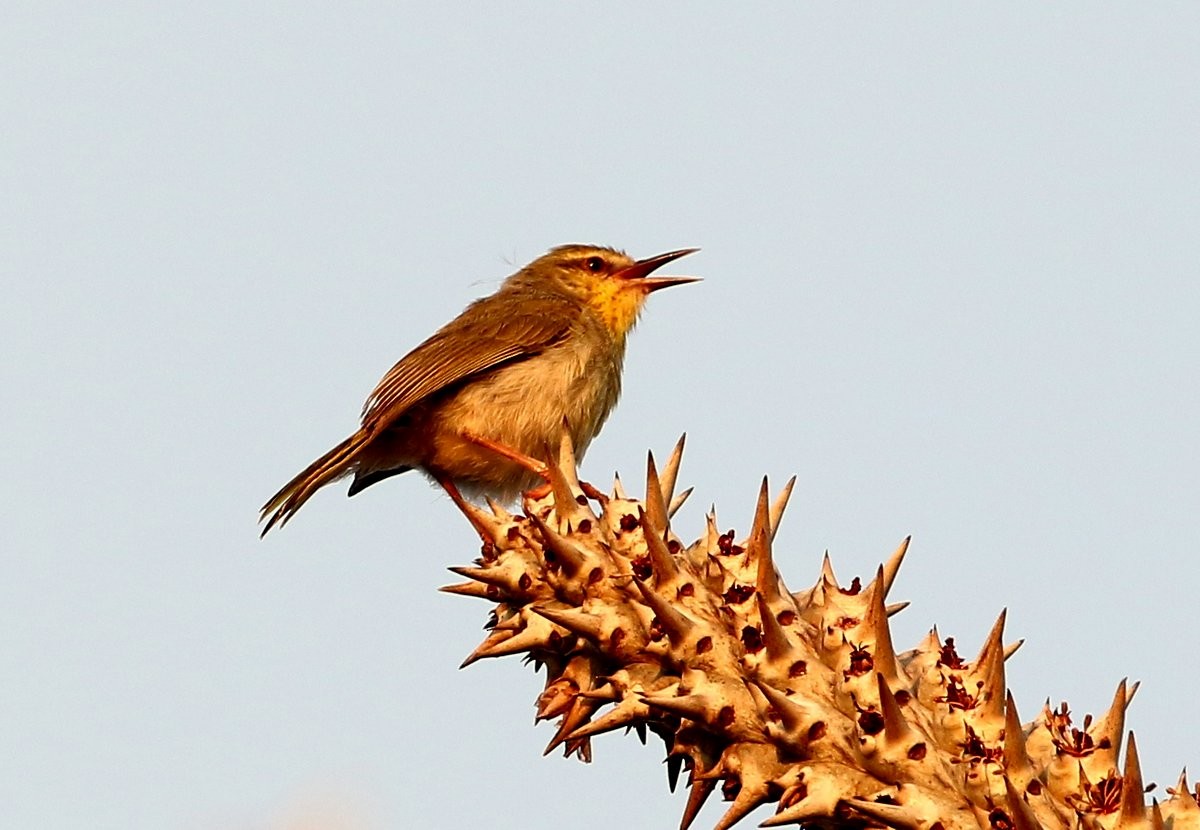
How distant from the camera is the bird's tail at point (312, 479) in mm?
7258

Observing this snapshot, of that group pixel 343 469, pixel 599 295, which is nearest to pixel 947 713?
pixel 343 469

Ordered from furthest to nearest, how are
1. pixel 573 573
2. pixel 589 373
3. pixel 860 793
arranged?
pixel 589 373 < pixel 573 573 < pixel 860 793

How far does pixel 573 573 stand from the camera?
327 centimetres

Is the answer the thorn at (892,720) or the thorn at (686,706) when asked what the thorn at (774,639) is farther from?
the thorn at (892,720)

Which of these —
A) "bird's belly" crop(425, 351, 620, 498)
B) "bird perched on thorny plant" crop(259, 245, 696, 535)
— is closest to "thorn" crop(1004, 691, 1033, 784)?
"bird perched on thorny plant" crop(259, 245, 696, 535)

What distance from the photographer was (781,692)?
2.68 metres

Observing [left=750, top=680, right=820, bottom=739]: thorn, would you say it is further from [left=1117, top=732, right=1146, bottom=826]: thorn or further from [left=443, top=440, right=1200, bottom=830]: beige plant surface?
[left=1117, top=732, right=1146, bottom=826]: thorn

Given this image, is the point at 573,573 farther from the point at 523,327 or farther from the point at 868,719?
the point at 523,327

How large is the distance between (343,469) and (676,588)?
4.83 meters

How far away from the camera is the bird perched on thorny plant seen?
7699mm

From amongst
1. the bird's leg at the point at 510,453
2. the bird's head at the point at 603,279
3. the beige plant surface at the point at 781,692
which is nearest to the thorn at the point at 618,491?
the beige plant surface at the point at 781,692

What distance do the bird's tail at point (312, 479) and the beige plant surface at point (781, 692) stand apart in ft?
13.1

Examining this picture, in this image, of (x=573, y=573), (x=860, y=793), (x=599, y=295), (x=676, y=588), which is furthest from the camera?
(x=599, y=295)

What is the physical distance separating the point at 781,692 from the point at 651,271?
661 cm
